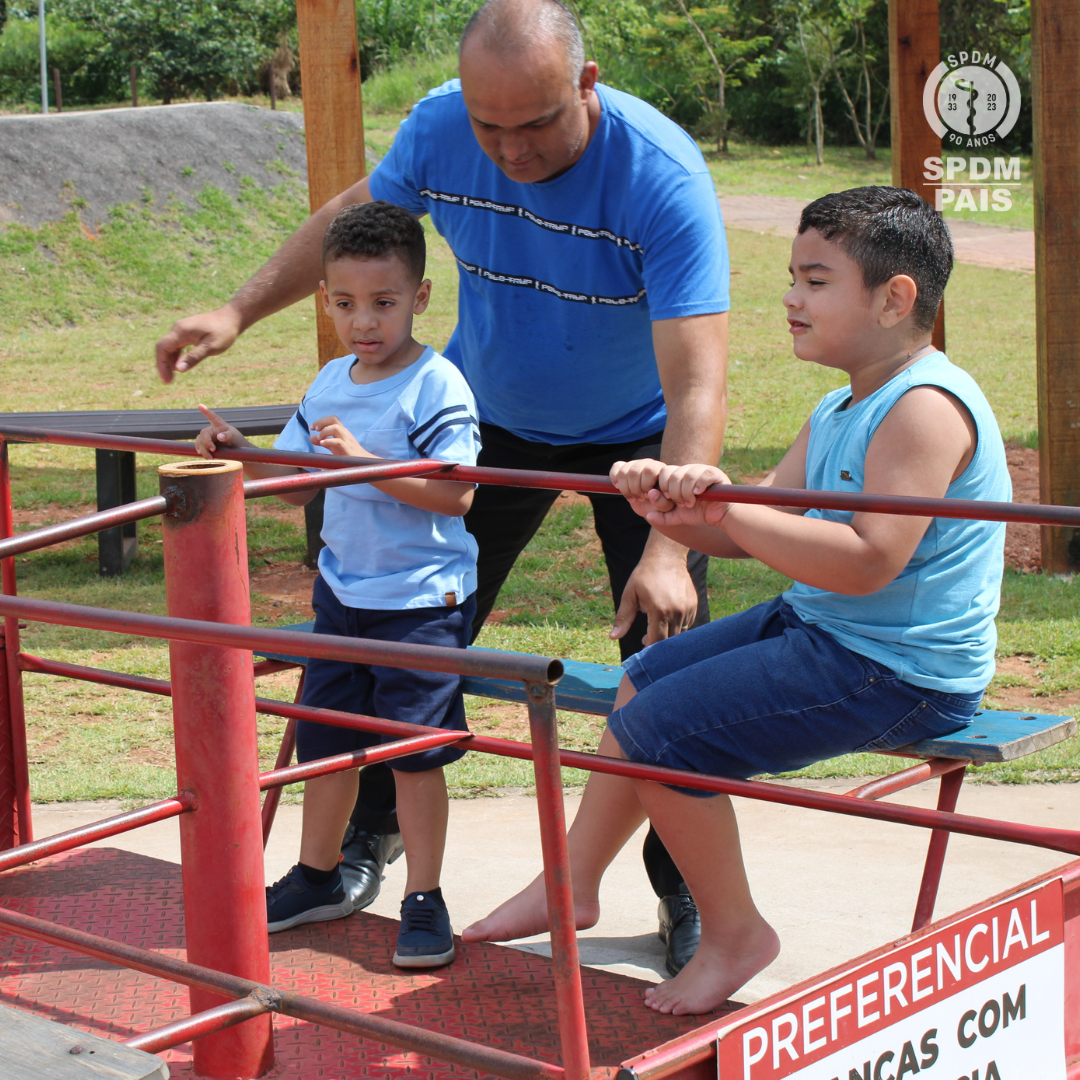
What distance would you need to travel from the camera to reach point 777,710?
203 cm

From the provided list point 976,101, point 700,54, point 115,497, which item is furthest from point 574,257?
point 700,54

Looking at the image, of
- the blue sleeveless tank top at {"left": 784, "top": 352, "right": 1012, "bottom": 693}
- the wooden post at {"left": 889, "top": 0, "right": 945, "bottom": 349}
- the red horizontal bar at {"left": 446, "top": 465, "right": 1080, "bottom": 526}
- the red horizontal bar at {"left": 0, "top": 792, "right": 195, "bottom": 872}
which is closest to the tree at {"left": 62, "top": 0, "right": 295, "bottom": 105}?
the wooden post at {"left": 889, "top": 0, "right": 945, "bottom": 349}

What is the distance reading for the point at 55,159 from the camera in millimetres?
16203

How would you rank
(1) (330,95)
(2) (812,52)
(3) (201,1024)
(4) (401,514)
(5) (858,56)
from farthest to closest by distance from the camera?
1. (5) (858,56)
2. (2) (812,52)
3. (1) (330,95)
4. (4) (401,514)
5. (3) (201,1024)

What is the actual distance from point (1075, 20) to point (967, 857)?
357 centimetres

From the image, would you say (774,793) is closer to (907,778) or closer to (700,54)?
(907,778)

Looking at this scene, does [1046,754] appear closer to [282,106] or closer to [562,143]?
[562,143]

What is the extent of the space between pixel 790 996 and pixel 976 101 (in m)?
26.0

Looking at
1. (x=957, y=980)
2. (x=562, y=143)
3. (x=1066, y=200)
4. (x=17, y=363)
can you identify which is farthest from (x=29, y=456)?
(x=957, y=980)

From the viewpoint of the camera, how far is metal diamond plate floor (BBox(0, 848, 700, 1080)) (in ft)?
6.71

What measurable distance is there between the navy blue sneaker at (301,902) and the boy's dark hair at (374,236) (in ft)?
3.92

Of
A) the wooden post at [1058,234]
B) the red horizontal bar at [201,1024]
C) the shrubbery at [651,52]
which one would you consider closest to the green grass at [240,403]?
the wooden post at [1058,234]

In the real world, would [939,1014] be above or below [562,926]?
below

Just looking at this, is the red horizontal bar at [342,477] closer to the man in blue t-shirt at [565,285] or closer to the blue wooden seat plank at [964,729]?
the blue wooden seat plank at [964,729]
